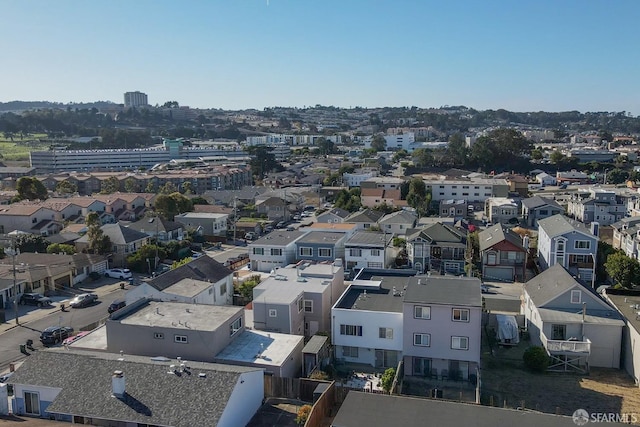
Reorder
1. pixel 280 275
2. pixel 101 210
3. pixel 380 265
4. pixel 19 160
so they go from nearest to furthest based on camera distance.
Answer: pixel 280 275, pixel 380 265, pixel 101 210, pixel 19 160

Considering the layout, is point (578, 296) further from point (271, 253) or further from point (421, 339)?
point (271, 253)

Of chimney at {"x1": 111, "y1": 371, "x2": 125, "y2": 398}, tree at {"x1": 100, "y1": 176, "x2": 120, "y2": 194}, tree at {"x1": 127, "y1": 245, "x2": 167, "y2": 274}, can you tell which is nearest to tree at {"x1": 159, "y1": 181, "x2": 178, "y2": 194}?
tree at {"x1": 100, "y1": 176, "x2": 120, "y2": 194}

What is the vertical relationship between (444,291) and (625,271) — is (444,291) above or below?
above

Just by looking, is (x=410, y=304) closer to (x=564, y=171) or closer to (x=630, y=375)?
(x=630, y=375)

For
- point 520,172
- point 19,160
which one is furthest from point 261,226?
point 19,160

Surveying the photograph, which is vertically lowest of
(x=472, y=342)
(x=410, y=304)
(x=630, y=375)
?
(x=630, y=375)

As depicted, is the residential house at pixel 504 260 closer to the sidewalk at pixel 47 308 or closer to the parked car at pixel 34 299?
the sidewalk at pixel 47 308

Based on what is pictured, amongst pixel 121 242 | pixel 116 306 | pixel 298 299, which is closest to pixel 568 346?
pixel 298 299
